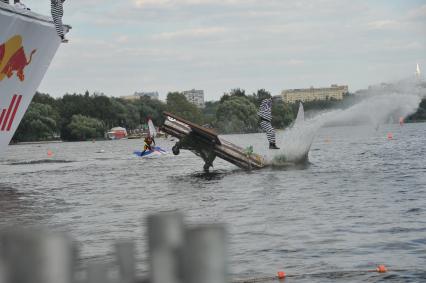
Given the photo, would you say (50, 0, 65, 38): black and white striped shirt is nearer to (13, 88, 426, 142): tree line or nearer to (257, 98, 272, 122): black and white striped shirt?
(257, 98, 272, 122): black and white striped shirt

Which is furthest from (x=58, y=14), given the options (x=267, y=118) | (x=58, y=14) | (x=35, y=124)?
(x=35, y=124)

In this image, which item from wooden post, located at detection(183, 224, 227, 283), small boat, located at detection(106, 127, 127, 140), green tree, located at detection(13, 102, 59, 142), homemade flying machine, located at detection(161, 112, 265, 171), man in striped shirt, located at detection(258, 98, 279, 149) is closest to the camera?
wooden post, located at detection(183, 224, 227, 283)

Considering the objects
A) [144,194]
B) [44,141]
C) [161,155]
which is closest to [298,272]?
[144,194]

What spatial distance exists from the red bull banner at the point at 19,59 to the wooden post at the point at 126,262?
2767 centimetres

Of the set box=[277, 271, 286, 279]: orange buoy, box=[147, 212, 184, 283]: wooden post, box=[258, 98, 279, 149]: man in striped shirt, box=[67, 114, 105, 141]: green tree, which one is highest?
box=[67, 114, 105, 141]: green tree

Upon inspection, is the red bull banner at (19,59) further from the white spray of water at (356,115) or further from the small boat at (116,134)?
the small boat at (116,134)

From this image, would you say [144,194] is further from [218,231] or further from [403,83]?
[218,231]

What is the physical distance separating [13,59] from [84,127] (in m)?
150

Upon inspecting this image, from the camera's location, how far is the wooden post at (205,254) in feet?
8.80

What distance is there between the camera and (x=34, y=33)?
32.3m

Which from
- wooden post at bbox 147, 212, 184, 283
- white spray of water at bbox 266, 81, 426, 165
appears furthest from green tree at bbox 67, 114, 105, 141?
wooden post at bbox 147, 212, 184, 283

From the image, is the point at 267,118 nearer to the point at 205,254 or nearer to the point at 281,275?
Answer: the point at 281,275

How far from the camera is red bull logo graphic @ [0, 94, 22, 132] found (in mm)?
29845

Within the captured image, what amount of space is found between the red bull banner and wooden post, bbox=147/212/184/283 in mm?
28005
